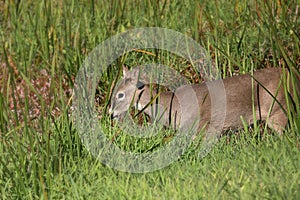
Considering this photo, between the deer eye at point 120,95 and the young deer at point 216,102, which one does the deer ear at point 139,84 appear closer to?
the young deer at point 216,102

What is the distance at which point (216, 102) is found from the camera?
598 centimetres

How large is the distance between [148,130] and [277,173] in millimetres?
1629

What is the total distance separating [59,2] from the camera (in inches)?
307

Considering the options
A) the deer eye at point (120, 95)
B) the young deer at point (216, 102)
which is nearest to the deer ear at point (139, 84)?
the young deer at point (216, 102)

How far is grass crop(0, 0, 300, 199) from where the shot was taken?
13.5 feet

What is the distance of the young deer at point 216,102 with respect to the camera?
576 centimetres

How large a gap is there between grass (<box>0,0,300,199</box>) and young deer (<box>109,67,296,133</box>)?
204mm

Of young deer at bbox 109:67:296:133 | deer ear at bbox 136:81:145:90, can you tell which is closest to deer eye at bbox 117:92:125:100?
young deer at bbox 109:67:296:133

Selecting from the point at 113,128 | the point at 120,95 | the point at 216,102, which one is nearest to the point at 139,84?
the point at 120,95

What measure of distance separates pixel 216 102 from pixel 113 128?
1067 mm

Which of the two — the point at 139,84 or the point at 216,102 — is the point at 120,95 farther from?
the point at 216,102

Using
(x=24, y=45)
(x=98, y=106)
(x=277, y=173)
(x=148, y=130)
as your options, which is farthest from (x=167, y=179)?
(x=24, y=45)

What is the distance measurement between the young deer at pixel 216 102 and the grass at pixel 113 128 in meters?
0.20

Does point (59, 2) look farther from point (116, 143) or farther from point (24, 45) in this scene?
point (116, 143)
